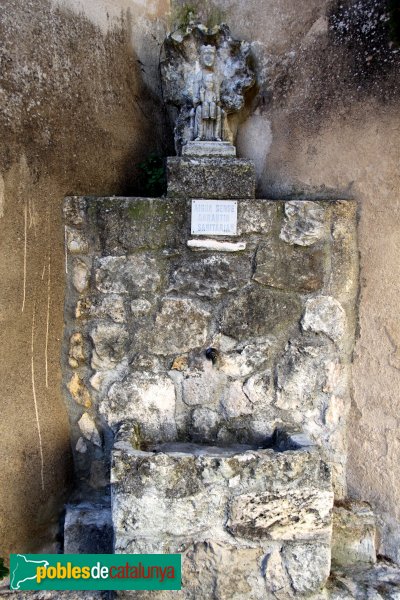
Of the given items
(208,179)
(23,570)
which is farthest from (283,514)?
(208,179)

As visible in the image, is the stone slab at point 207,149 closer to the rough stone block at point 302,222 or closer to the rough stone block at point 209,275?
the rough stone block at point 302,222

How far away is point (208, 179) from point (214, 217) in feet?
0.69

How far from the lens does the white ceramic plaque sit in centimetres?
256

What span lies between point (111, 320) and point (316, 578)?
1403 mm

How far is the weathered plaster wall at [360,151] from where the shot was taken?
248cm

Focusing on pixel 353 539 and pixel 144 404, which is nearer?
pixel 353 539

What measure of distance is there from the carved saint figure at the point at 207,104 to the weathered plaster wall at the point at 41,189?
1.39 feet

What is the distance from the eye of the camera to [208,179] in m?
2.64

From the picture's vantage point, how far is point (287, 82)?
285 centimetres

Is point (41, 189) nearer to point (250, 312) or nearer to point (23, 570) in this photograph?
point (250, 312)

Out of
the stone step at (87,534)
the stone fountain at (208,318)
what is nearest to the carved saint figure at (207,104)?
the stone fountain at (208,318)

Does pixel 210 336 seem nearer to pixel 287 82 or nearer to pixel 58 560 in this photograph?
pixel 58 560

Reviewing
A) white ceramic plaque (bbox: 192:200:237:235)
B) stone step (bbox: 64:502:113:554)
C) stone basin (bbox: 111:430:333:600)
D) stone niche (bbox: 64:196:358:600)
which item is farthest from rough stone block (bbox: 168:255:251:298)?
stone step (bbox: 64:502:113:554)

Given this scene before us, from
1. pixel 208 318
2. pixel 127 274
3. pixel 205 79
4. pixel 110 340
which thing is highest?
pixel 205 79
